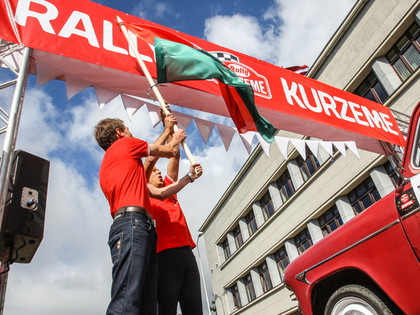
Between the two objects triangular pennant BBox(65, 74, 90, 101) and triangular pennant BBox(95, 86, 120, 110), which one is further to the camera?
triangular pennant BBox(95, 86, 120, 110)

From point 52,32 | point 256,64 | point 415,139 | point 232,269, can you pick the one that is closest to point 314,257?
point 415,139

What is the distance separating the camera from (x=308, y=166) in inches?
644

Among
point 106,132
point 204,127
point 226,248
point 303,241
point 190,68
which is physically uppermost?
point 226,248

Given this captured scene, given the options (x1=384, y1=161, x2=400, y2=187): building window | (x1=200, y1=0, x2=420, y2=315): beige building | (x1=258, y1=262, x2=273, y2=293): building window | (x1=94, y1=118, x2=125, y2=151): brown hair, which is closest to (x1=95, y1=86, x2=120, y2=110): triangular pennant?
(x1=94, y1=118, x2=125, y2=151): brown hair

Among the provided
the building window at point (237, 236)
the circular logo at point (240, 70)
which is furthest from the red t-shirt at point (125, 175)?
the building window at point (237, 236)

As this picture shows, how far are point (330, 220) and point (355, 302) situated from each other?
1207 centimetres

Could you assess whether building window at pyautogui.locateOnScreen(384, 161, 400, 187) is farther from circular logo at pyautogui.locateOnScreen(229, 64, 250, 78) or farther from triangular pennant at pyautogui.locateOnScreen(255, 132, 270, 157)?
triangular pennant at pyautogui.locateOnScreen(255, 132, 270, 157)

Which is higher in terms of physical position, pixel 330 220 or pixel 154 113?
pixel 330 220

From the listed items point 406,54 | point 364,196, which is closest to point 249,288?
point 364,196

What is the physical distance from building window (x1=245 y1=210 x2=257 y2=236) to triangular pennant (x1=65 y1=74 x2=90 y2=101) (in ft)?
59.2

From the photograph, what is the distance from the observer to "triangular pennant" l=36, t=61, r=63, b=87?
3.51 metres

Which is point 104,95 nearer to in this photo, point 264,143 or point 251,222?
point 264,143

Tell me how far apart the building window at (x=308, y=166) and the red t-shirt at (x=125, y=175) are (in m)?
14.2

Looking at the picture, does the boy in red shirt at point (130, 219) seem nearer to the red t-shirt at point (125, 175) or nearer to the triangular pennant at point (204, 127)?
the red t-shirt at point (125, 175)
